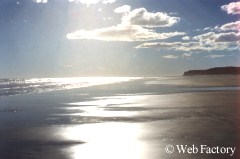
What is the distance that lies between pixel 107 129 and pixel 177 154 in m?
6.63

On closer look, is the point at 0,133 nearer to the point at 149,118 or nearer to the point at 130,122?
the point at 130,122

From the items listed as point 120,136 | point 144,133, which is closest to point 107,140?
point 120,136

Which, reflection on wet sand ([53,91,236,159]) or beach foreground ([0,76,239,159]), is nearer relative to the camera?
→ beach foreground ([0,76,239,159])

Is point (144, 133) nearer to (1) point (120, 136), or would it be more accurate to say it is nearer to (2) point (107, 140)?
(1) point (120, 136)

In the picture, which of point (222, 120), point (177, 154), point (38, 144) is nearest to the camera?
point (177, 154)

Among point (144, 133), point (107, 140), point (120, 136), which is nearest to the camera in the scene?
point (107, 140)

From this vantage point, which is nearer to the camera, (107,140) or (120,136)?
(107,140)

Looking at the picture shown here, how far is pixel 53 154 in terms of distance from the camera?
13875mm

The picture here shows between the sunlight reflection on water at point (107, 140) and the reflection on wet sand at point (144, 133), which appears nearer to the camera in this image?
the sunlight reflection on water at point (107, 140)

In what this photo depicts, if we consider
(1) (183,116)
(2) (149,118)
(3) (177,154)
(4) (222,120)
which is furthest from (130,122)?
(3) (177,154)

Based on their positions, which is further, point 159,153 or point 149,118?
point 149,118

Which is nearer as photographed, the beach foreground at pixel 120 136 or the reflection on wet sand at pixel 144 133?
the beach foreground at pixel 120 136

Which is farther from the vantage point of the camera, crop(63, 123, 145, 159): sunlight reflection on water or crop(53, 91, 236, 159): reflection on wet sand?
crop(53, 91, 236, 159): reflection on wet sand

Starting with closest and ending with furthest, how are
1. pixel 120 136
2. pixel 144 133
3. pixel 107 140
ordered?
1. pixel 107 140
2. pixel 120 136
3. pixel 144 133
